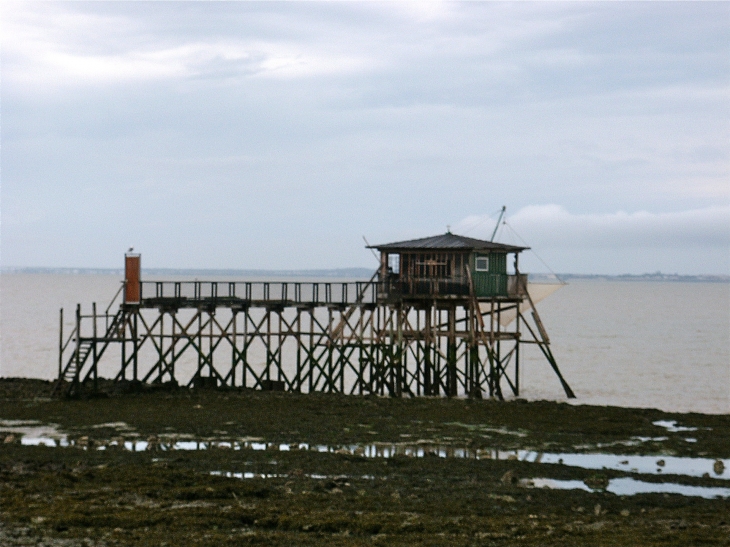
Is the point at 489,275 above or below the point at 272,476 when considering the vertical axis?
above

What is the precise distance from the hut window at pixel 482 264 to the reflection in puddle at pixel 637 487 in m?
22.2

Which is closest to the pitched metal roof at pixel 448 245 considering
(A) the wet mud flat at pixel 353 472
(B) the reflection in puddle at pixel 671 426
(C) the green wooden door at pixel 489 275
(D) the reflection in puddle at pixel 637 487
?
(C) the green wooden door at pixel 489 275

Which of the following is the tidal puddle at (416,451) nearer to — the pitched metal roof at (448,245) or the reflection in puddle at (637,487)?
the reflection in puddle at (637,487)

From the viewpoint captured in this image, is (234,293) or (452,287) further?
(452,287)

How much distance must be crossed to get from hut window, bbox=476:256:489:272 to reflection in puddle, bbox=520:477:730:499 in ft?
72.7

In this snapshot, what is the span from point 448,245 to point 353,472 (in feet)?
74.1

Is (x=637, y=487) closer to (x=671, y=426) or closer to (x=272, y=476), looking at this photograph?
(x=272, y=476)

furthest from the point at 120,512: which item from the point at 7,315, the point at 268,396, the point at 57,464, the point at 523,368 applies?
the point at 7,315

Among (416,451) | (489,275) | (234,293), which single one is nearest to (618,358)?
(489,275)

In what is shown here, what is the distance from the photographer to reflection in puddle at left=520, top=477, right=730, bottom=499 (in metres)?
27.5

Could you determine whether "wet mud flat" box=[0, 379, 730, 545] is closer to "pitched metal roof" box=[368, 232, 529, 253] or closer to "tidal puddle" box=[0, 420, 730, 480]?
Answer: "tidal puddle" box=[0, 420, 730, 480]

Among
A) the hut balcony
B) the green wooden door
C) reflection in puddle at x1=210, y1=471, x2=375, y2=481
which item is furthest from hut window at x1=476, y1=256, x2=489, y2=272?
reflection in puddle at x1=210, y1=471, x2=375, y2=481

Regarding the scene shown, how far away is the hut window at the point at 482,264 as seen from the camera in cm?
5056

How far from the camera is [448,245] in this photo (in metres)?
50.5
